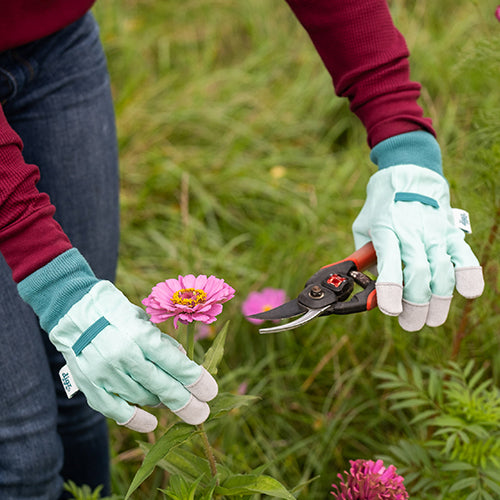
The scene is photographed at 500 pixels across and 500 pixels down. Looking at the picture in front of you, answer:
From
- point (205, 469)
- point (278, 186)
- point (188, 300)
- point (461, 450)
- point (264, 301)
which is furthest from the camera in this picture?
point (278, 186)

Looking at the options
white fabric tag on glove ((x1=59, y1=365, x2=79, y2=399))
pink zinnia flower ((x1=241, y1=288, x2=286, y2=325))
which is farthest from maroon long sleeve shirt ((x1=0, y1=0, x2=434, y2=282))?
pink zinnia flower ((x1=241, y1=288, x2=286, y2=325))

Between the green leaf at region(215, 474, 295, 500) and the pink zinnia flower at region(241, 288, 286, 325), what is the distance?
2.39 feet

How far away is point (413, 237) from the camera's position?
2.70ft

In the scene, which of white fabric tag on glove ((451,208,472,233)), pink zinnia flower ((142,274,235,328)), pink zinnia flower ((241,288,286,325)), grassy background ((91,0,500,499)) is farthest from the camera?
pink zinnia flower ((241,288,286,325))

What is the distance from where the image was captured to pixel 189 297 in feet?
2.26

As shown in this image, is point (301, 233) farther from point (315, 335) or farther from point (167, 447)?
point (167, 447)

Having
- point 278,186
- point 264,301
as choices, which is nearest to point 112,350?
point 264,301

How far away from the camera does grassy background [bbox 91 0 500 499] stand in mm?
1338

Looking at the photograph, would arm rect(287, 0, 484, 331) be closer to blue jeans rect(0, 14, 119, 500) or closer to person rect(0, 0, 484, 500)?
person rect(0, 0, 484, 500)

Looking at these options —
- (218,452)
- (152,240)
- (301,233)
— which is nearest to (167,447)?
(218,452)

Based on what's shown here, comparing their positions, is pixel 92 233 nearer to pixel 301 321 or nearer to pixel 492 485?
pixel 301 321

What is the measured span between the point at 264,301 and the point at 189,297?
2.69 feet

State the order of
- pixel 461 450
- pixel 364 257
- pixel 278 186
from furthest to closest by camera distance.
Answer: pixel 278 186, pixel 461 450, pixel 364 257

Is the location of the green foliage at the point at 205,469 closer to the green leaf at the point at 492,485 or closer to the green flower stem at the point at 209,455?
the green flower stem at the point at 209,455
